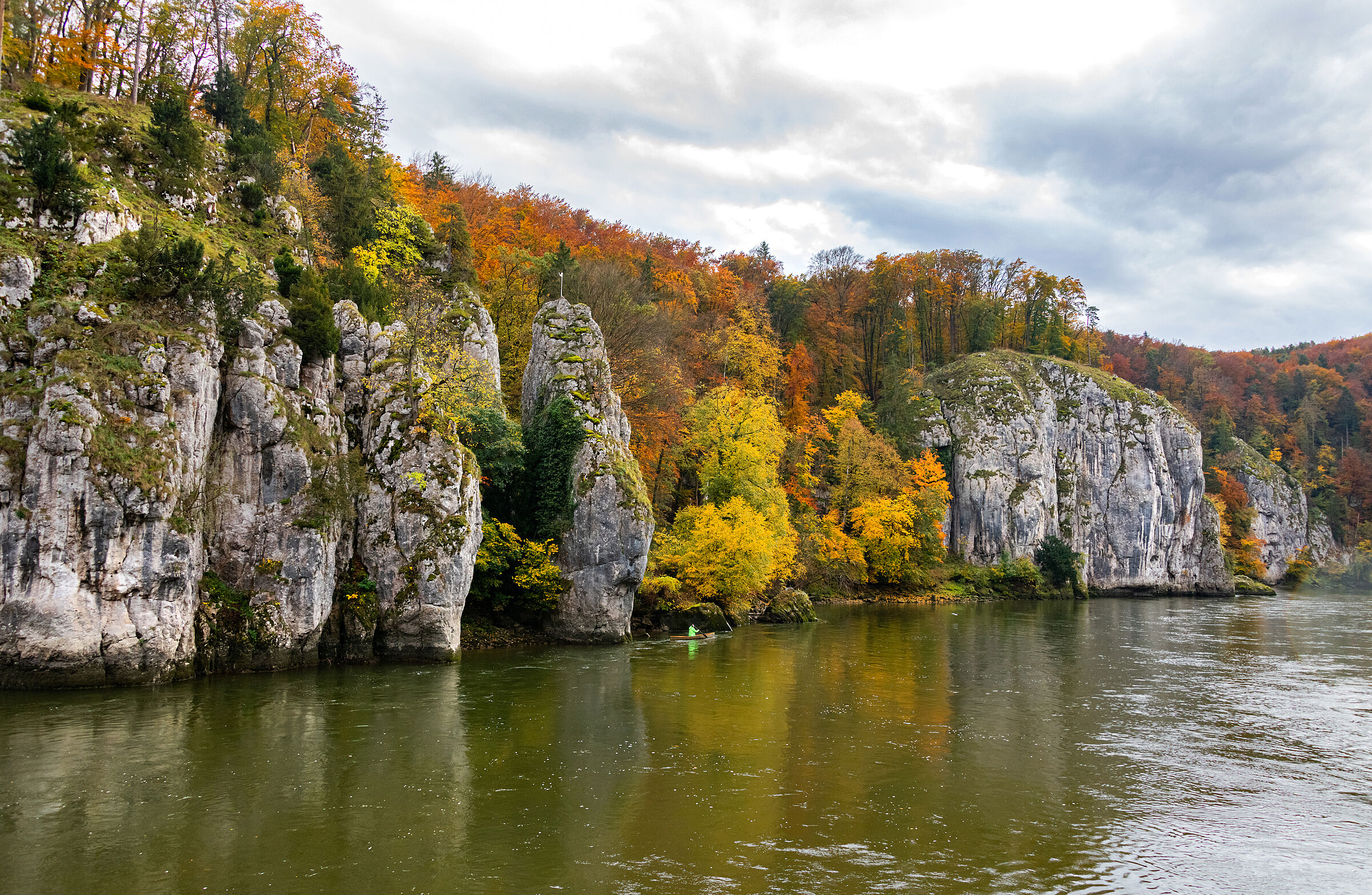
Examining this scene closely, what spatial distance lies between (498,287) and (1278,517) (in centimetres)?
9611

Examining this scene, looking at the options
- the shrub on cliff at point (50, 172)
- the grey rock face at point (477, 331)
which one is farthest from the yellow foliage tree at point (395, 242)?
the shrub on cliff at point (50, 172)

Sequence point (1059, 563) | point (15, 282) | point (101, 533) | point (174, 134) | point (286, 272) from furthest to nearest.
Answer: point (1059, 563)
point (174, 134)
point (286, 272)
point (15, 282)
point (101, 533)

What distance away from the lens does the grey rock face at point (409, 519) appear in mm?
24109

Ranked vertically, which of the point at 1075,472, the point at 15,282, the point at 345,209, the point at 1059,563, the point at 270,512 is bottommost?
the point at 1059,563

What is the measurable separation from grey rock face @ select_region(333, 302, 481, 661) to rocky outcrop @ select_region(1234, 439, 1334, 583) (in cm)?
9470

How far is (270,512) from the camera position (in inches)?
862

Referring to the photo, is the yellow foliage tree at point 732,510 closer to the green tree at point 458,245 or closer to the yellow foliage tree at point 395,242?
the green tree at point 458,245

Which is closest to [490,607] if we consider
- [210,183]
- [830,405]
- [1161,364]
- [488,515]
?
[488,515]

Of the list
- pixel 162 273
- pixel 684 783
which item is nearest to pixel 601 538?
pixel 162 273

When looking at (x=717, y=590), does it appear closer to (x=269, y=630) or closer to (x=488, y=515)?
(x=488, y=515)

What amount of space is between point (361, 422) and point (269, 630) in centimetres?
714

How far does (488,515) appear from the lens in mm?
29875

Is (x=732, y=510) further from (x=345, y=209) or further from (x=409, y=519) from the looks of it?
(x=345, y=209)

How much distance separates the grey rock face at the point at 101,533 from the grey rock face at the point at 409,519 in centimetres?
531
